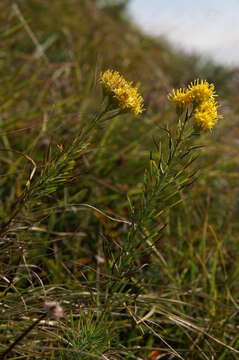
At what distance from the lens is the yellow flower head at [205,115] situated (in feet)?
3.57

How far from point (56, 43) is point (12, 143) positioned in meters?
2.28

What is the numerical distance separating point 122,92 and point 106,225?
0.73 m

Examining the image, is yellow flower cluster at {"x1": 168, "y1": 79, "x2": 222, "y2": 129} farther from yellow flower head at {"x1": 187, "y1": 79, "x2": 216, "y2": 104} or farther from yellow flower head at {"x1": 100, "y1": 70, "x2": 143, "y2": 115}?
yellow flower head at {"x1": 100, "y1": 70, "x2": 143, "y2": 115}

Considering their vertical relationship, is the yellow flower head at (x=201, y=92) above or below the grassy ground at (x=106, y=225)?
above

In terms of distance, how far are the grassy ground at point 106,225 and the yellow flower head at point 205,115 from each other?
0.17ft

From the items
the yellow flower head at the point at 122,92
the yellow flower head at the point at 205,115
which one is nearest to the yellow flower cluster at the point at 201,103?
the yellow flower head at the point at 205,115

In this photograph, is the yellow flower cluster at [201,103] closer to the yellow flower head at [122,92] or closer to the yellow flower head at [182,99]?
the yellow flower head at [182,99]

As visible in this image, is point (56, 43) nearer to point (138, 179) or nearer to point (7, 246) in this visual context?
point (138, 179)

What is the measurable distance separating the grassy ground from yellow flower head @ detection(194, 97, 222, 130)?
51 millimetres

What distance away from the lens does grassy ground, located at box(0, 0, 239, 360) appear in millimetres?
1167

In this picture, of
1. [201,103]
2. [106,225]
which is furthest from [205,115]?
[106,225]

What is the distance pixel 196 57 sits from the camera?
6.89 meters

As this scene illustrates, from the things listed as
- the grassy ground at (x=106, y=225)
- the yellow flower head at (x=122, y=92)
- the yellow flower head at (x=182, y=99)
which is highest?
the yellow flower head at (x=182, y=99)

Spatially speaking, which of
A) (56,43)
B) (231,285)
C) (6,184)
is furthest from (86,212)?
(56,43)
